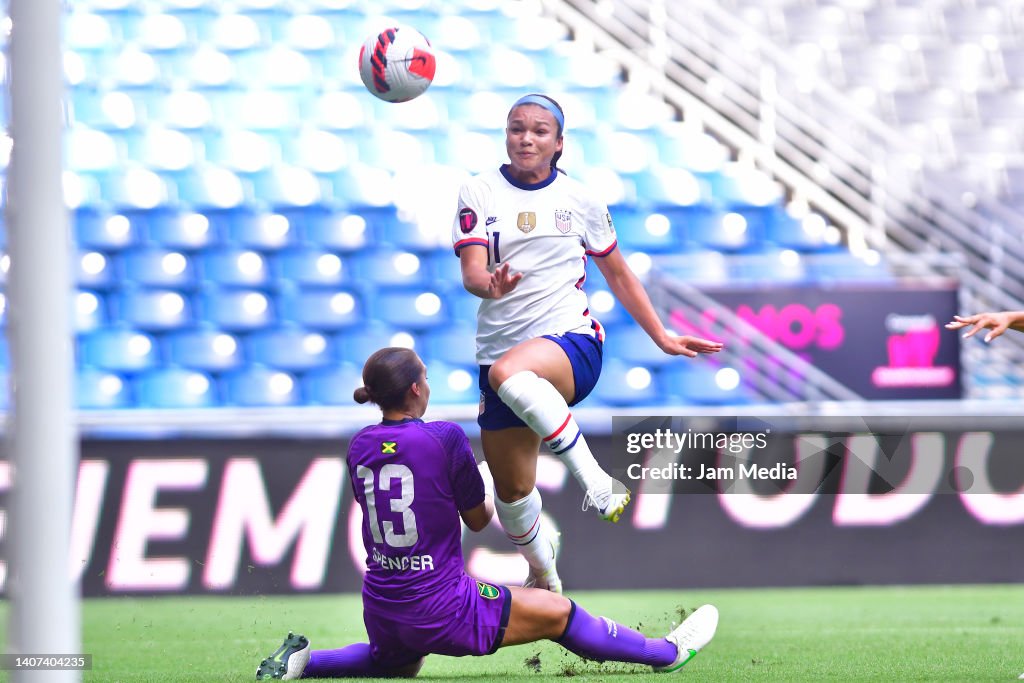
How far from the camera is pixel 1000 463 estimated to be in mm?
7598

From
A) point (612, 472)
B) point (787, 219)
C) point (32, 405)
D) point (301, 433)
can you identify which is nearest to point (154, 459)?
point (301, 433)

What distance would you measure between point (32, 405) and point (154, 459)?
17.2ft

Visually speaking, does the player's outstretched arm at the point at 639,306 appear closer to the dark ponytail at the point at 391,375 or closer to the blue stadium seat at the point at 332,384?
the dark ponytail at the point at 391,375

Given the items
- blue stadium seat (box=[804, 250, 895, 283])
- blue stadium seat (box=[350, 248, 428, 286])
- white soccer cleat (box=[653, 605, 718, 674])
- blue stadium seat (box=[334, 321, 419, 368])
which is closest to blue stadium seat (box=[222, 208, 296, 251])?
blue stadium seat (box=[350, 248, 428, 286])

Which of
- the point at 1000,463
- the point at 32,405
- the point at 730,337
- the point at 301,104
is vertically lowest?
the point at 1000,463

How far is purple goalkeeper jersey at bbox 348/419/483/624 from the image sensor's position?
3.88 metres

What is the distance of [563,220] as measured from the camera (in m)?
4.42

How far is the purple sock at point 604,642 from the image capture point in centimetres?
398

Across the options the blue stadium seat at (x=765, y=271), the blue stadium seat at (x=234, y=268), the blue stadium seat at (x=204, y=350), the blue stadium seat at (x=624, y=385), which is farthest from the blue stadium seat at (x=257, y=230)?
the blue stadium seat at (x=765, y=271)

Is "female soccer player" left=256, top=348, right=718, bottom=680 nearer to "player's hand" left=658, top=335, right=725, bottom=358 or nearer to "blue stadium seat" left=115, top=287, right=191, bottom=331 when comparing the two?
"player's hand" left=658, top=335, right=725, bottom=358

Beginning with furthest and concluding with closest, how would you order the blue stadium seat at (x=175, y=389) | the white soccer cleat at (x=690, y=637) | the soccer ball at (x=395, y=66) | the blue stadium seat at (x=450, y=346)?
the blue stadium seat at (x=450, y=346) < the blue stadium seat at (x=175, y=389) < the soccer ball at (x=395, y=66) < the white soccer cleat at (x=690, y=637)

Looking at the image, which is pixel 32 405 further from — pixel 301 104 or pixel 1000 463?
pixel 301 104

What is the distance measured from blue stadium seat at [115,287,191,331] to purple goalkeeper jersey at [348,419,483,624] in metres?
7.27

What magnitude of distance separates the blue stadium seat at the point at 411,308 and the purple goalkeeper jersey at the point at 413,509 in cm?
690
